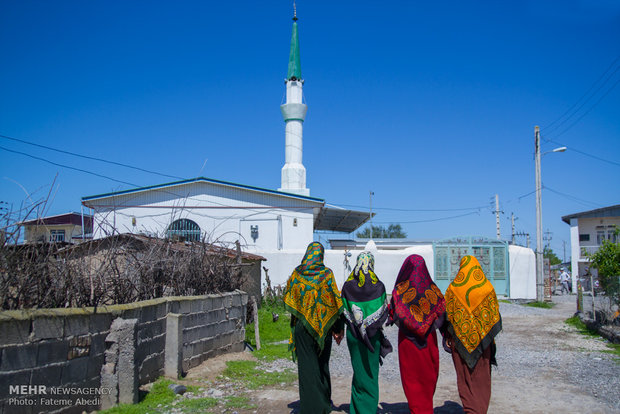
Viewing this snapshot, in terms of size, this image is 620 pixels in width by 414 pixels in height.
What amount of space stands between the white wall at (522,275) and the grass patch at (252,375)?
16.8 m

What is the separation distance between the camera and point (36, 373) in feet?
14.1

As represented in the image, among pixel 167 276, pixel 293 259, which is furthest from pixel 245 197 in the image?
pixel 167 276

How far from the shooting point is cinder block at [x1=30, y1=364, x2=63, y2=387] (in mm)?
4305

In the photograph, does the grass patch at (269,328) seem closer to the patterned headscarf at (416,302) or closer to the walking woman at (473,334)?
the patterned headscarf at (416,302)

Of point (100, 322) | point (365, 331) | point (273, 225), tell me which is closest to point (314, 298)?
point (365, 331)

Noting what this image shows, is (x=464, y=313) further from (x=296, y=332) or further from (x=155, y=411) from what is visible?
(x=155, y=411)

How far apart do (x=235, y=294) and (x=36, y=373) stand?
4.78m

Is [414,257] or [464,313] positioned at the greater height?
[414,257]

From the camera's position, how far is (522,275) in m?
22.0

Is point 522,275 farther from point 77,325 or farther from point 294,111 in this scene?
point 77,325

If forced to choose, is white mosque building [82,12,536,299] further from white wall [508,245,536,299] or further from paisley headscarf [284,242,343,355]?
paisley headscarf [284,242,343,355]

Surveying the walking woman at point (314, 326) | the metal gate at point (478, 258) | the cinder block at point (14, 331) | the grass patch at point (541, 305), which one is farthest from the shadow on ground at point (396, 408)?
the metal gate at point (478, 258)

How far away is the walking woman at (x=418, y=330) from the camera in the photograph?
5.26 meters

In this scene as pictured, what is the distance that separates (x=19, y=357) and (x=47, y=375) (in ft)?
1.30
